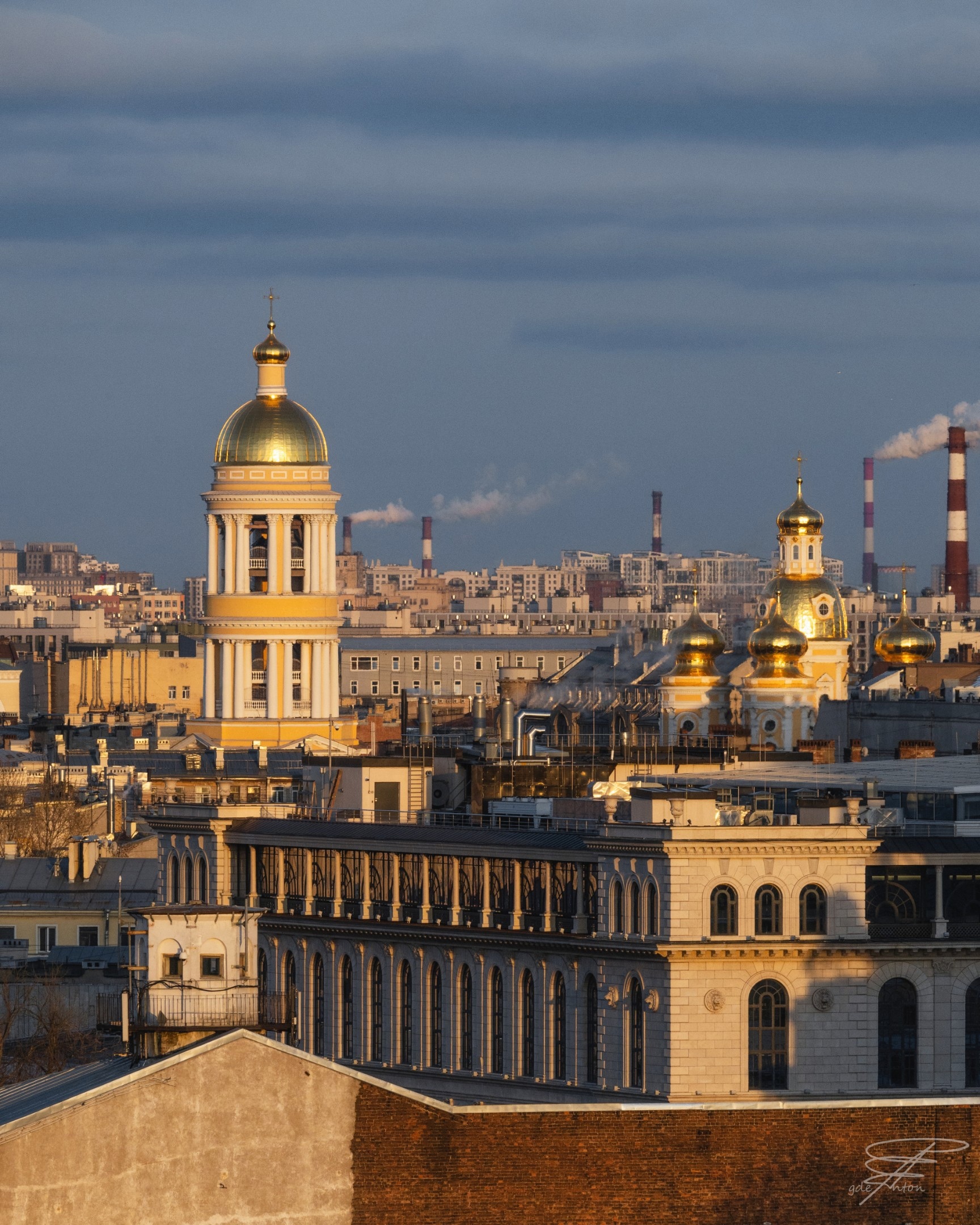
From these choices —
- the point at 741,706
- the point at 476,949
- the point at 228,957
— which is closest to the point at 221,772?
the point at 476,949

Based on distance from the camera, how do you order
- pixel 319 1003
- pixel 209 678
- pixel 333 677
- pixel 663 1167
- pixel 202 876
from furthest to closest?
pixel 209 678 → pixel 333 677 → pixel 202 876 → pixel 319 1003 → pixel 663 1167

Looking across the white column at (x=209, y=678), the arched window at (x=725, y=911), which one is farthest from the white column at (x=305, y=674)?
the arched window at (x=725, y=911)

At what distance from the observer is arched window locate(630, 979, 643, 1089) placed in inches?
2844

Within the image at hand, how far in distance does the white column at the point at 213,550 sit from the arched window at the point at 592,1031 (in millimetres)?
67887

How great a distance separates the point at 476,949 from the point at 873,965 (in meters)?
7.56

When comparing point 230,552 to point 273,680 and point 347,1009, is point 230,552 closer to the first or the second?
point 273,680

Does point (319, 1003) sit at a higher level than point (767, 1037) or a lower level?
higher

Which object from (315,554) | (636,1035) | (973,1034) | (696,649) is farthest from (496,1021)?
(696,649)

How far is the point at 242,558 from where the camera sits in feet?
461

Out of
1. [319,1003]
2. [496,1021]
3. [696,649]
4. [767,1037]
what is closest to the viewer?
[767,1037]

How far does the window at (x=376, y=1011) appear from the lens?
79.7 metres

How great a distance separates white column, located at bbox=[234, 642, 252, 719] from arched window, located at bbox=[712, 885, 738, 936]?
67964 mm

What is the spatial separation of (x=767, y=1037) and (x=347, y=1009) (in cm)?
1092

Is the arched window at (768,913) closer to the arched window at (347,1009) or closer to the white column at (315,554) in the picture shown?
the arched window at (347,1009)
